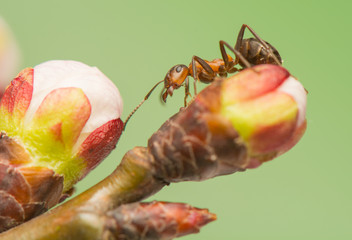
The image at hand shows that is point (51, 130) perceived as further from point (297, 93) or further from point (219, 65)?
point (219, 65)

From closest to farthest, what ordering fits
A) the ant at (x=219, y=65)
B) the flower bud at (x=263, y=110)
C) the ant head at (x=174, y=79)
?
the flower bud at (x=263, y=110)
the ant at (x=219, y=65)
the ant head at (x=174, y=79)

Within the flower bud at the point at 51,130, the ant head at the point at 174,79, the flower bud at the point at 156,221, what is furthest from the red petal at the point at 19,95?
the ant head at the point at 174,79

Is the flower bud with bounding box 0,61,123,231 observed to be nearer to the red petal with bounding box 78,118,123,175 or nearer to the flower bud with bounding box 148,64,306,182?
the red petal with bounding box 78,118,123,175

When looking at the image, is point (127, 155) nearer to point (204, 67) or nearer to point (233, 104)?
point (233, 104)

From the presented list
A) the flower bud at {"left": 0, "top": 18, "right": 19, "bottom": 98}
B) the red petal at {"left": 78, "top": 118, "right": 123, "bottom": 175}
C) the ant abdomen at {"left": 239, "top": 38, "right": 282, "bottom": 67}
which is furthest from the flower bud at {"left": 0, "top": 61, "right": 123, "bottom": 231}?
the ant abdomen at {"left": 239, "top": 38, "right": 282, "bottom": 67}

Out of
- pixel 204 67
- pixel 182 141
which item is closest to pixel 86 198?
pixel 182 141

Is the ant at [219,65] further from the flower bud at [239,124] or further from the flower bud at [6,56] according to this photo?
the flower bud at [239,124]

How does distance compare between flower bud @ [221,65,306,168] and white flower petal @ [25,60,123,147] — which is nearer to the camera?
flower bud @ [221,65,306,168]
